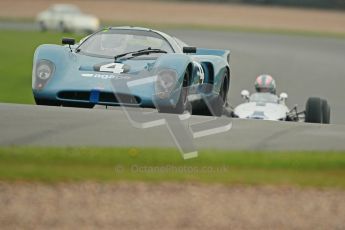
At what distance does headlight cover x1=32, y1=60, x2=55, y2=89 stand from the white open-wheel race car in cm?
398

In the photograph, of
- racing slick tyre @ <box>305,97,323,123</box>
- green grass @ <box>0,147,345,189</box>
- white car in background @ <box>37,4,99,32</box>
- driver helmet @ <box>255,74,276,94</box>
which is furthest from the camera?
white car in background @ <box>37,4,99,32</box>

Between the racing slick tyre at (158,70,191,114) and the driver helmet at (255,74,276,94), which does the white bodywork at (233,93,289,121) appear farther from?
the racing slick tyre at (158,70,191,114)

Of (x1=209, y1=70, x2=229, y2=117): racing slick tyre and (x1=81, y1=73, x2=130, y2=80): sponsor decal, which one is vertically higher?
(x1=81, y1=73, x2=130, y2=80): sponsor decal

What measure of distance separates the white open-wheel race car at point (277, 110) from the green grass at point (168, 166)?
528 cm

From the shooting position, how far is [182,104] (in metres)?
11.3

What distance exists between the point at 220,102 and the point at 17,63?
1165cm

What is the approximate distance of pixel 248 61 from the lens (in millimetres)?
29438

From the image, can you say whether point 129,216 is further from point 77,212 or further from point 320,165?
point 320,165

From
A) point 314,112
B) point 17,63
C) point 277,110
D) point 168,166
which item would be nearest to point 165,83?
point 314,112

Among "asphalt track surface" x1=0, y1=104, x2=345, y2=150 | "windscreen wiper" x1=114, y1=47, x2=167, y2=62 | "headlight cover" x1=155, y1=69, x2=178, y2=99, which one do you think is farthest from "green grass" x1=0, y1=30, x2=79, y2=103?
"asphalt track surface" x1=0, y1=104, x2=345, y2=150

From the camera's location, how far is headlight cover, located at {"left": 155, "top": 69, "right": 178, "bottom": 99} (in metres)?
10.9

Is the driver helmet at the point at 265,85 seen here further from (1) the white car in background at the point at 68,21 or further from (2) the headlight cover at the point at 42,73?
(1) the white car in background at the point at 68,21

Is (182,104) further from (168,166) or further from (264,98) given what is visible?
(264,98)

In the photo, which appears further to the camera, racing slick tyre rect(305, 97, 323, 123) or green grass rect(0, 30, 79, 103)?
green grass rect(0, 30, 79, 103)
